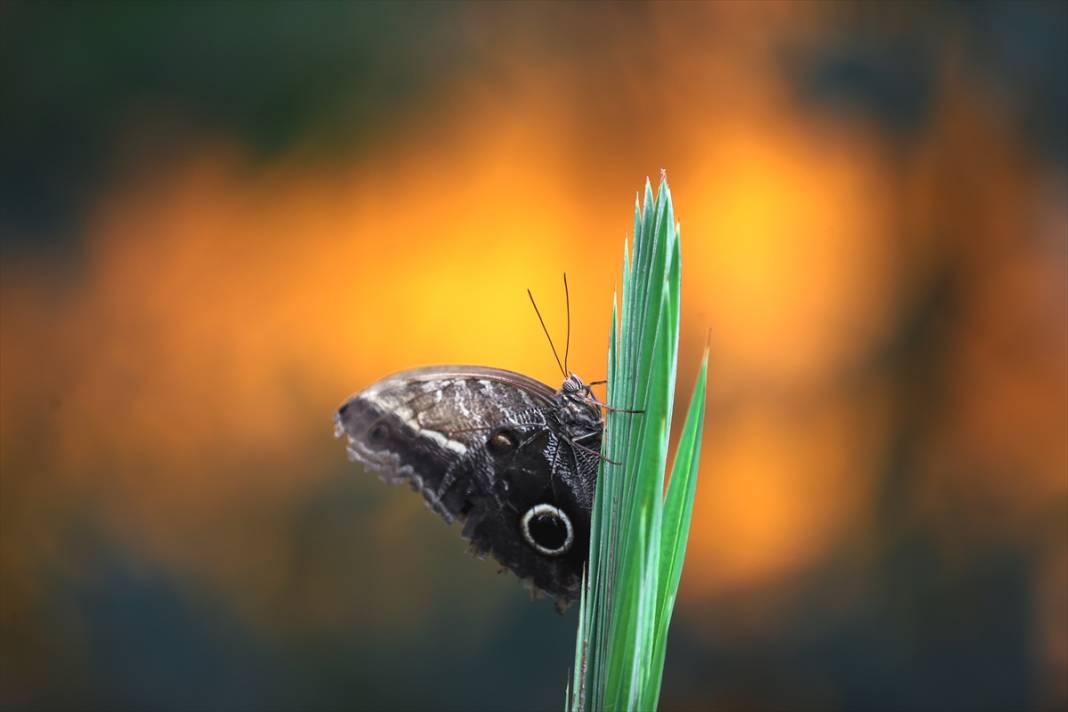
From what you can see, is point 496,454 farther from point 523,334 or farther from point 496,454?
point 523,334

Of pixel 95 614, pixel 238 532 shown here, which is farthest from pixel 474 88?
pixel 95 614

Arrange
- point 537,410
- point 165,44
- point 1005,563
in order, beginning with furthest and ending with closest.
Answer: point 1005,563 → point 165,44 → point 537,410

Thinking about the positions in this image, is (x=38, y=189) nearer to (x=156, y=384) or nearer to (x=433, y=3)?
(x=156, y=384)

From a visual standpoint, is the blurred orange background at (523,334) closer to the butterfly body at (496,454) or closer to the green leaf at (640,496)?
the butterfly body at (496,454)

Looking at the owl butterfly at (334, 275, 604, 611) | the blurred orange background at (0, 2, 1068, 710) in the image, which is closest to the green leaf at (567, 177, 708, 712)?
the owl butterfly at (334, 275, 604, 611)

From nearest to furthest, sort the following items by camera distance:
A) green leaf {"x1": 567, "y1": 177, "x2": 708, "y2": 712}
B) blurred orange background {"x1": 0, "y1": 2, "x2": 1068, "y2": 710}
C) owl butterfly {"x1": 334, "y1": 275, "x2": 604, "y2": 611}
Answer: green leaf {"x1": 567, "y1": 177, "x2": 708, "y2": 712}, owl butterfly {"x1": 334, "y1": 275, "x2": 604, "y2": 611}, blurred orange background {"x1": 0, "y1": 2, "x2": 1068, "y2": 710}

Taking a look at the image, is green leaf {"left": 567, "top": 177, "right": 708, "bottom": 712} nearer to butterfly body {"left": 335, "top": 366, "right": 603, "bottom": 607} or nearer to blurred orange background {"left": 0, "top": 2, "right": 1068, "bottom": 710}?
butterfly body {"left": 335, "top": 366, "right": 603, "bottom": 607}

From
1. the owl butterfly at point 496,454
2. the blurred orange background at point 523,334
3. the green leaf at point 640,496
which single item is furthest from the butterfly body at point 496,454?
the blurred orange background at point 523,334
